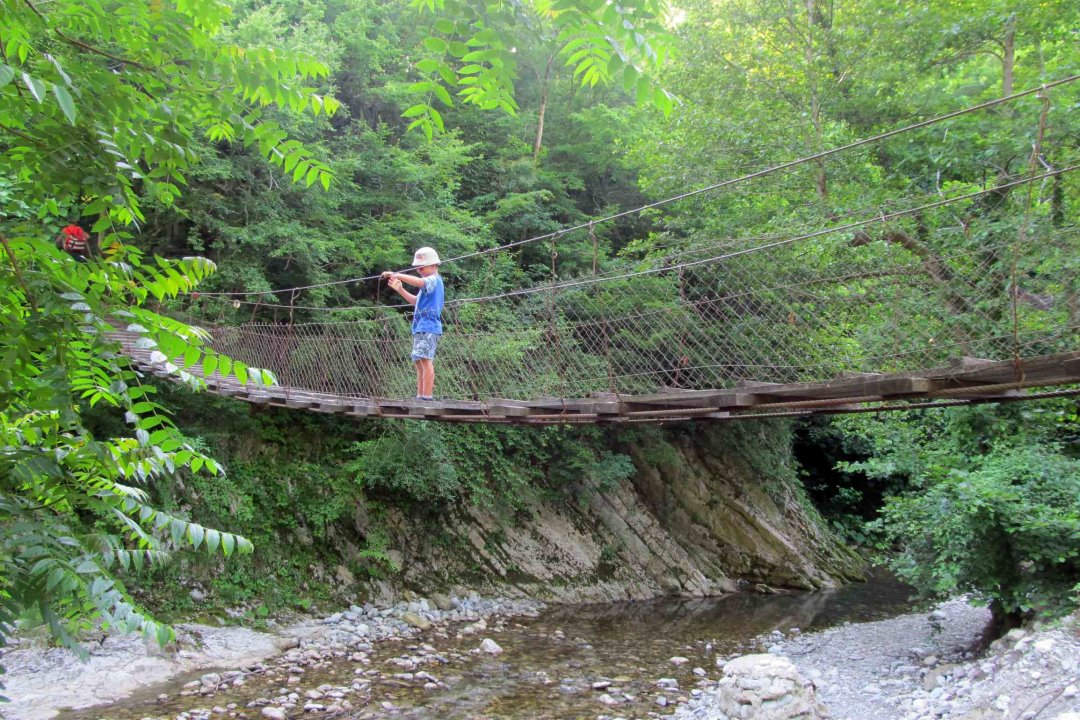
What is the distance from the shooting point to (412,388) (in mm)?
5609

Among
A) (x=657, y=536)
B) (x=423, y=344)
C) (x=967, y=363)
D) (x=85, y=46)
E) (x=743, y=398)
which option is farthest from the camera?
(x=657, y=536)

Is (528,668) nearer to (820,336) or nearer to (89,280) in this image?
(820,336)

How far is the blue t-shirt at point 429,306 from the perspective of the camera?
4004 millimetres

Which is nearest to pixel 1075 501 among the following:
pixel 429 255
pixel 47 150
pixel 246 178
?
pixel 429 255

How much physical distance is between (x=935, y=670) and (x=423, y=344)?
3.67m

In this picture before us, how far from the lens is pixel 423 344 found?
4180 mm

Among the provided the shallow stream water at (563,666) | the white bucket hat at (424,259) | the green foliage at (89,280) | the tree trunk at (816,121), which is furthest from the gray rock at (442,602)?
the green foliage at (89,280)

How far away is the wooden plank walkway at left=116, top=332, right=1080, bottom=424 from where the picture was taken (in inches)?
89.8

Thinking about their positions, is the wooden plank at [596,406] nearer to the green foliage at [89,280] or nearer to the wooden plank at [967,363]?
the wooden plank at [967,363]

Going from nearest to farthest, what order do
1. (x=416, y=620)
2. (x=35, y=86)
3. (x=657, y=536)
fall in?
1. (x=35, y=86)
2. (x=416, y=620)
3. (x=657, y=536)

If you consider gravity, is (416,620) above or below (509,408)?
below

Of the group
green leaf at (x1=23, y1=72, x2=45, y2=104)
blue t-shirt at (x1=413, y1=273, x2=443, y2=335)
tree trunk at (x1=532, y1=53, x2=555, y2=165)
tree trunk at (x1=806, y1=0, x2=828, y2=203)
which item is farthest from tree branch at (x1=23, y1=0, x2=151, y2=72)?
tree trunk at (x1=532, y1=53, x2=555, y2=165)

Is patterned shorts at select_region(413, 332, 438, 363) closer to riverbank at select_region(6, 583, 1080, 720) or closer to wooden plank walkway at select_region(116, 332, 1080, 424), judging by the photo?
wooden plank walkway at select_region(116, 332, 1080, 424)

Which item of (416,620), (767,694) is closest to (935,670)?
(767,694)
